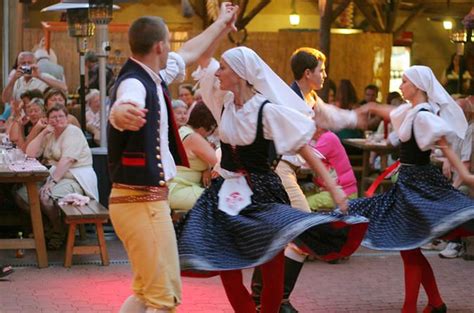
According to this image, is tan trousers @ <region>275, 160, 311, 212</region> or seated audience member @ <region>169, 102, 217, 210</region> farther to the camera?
seated audience member @ <region>169, 102, 217, 210</region>

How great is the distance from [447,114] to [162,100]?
2275 mm

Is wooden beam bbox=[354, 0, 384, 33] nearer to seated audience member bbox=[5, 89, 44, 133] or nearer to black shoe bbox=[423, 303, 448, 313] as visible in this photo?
seated audience member bbox=[5, 89, 44, 133]

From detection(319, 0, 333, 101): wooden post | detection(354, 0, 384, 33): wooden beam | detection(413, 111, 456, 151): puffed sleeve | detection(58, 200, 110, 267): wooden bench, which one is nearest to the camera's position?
detection(413, 111, 456, 151): puffed sleeve

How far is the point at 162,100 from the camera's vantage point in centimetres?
487

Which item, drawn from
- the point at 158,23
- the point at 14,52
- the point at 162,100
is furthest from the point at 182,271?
the point at 14,52

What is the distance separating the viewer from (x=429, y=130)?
20.5 ft

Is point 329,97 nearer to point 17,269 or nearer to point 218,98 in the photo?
point 17,269

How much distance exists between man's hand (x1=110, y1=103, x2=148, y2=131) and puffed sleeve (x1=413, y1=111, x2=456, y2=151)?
2.29 meters

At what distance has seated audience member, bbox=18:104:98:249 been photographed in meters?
8.92

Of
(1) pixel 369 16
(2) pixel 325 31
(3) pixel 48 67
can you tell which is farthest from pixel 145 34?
(1) pixel 369 16

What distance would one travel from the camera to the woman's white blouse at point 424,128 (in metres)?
6.22

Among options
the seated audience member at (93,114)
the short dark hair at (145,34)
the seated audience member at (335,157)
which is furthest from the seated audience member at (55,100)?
the short dark hair at (145,34)

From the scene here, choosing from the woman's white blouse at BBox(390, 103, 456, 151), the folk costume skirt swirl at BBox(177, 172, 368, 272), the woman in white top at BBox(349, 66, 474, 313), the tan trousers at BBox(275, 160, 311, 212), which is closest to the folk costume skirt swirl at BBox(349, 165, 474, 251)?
the woman in white top at BBox(349, 66, 474, 313)

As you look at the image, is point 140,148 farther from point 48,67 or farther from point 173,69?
point 48,67
